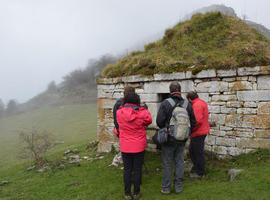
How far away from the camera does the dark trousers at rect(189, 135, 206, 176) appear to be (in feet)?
23.7

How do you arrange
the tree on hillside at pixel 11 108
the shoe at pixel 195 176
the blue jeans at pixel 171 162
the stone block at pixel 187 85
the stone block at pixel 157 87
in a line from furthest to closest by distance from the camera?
1. the tree on hillside at pixel 11 108
2. the stone block at pixel 157 87
3. the stone block at pixel 187 85
4. the shoe at pixel 195 176
5. the blue jeans at pixel 171 162

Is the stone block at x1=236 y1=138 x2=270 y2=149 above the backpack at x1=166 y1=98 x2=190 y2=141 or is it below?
below

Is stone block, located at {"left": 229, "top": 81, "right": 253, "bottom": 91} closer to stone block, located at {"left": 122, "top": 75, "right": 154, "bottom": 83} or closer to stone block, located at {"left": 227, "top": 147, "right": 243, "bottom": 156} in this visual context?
stone block, located at {"left": 227, "top": 147, "right": 243, "bottom": 156}

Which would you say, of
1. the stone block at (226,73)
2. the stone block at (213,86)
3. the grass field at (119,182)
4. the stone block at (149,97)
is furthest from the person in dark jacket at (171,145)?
the stone block at (149,97)

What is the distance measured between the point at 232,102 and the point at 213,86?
2.04 feet

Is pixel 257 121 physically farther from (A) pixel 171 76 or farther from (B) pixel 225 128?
(A) pixel 171 76

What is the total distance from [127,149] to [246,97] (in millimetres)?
3252

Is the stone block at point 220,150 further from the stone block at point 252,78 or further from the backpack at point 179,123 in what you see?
the backpack at point 179,123

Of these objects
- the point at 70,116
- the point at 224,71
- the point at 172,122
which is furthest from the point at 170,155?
the point at 70,116

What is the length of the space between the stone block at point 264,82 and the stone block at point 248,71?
0.54ft

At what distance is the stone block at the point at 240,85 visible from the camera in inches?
302

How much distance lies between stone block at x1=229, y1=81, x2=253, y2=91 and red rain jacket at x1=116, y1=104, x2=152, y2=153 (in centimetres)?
262

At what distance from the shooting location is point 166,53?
977 cm

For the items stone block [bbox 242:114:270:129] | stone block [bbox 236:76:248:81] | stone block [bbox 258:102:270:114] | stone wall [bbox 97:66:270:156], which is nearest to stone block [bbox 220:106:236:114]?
stone wall [bbox 97:66:270:156]
